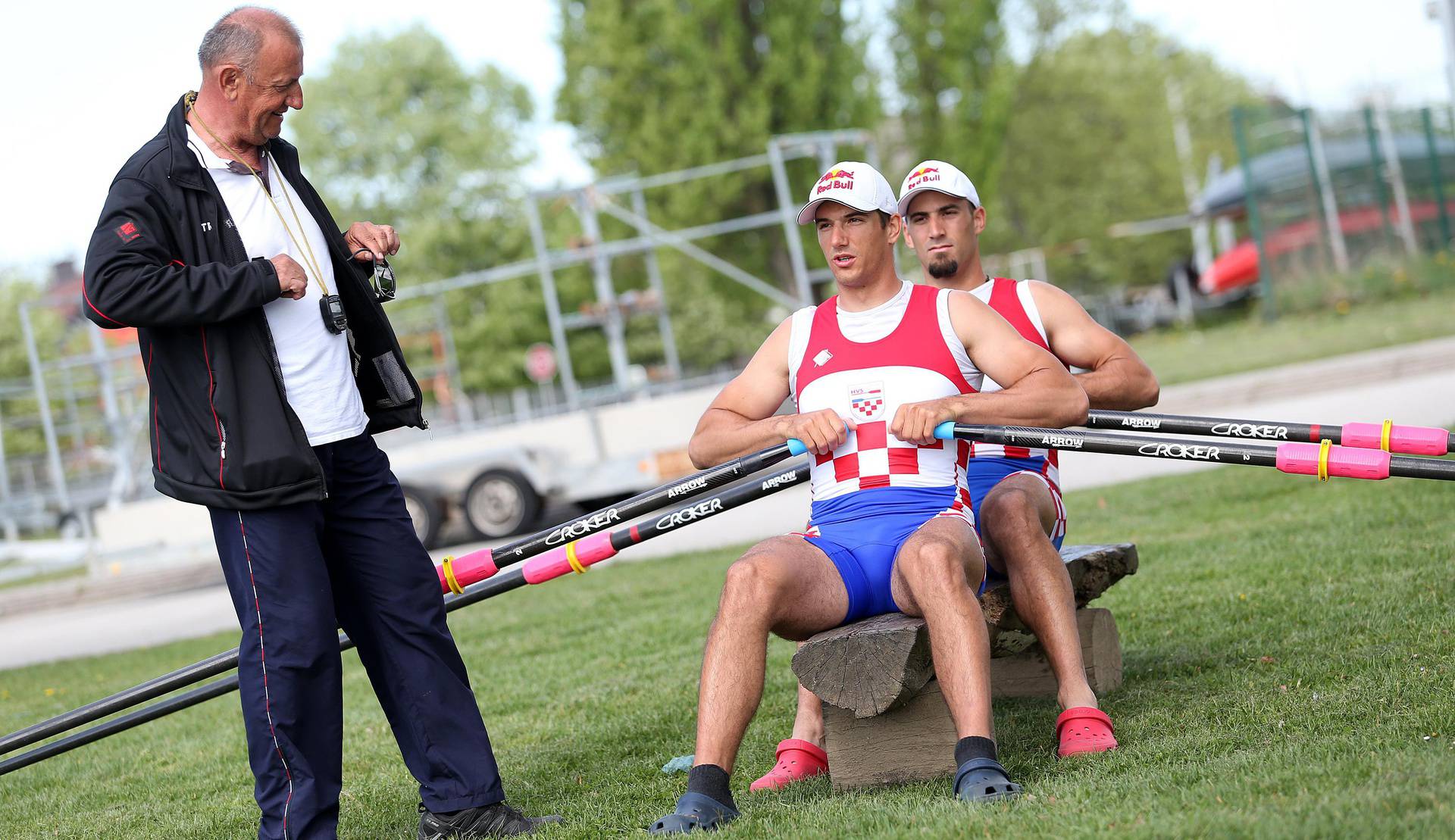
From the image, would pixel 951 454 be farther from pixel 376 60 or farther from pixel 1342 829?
pixel 376 60

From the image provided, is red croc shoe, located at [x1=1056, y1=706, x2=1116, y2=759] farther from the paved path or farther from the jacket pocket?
the paved path

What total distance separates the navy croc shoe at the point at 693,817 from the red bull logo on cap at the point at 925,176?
2.39 m

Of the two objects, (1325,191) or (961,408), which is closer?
(961,408)

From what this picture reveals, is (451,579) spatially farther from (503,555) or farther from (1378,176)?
(1378,176)

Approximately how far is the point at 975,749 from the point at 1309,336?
18.4 m

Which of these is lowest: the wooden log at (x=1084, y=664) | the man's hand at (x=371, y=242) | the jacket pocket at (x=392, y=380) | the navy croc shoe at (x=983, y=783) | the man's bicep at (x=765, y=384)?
the wooden log at (x=1084, y=664)

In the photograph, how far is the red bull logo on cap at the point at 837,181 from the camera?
4.13 metres

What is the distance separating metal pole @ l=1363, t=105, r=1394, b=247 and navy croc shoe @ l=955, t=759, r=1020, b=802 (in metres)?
22.5

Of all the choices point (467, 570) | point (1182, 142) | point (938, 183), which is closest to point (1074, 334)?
point (938, 183)

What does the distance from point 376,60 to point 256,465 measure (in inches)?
1476

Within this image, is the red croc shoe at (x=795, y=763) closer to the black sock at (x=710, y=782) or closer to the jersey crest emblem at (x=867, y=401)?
the black sock at (x=710, y=782)

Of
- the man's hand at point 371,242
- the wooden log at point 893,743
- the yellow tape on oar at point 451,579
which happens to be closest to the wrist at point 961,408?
the wooden log at point 893,743

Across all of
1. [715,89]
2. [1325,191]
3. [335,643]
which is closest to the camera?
[335,643]

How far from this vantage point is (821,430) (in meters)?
3.94
